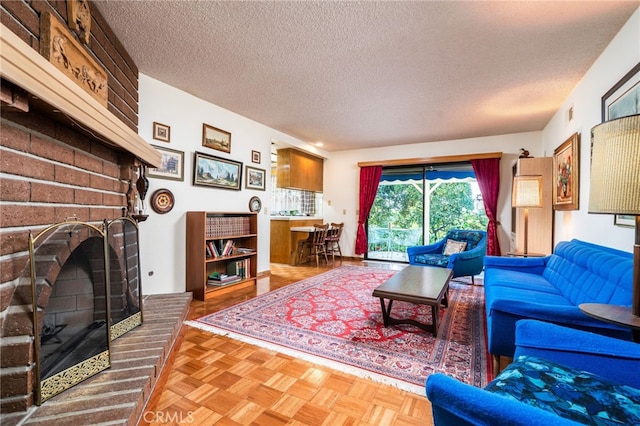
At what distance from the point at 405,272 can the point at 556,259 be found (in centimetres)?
139

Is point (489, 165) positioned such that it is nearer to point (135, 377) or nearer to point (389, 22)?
point (389, 22)

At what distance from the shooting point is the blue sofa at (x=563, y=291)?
150 cm

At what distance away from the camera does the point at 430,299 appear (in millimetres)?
2238

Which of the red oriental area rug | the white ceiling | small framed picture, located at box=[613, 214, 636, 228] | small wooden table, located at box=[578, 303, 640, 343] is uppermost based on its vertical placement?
the white ceiling

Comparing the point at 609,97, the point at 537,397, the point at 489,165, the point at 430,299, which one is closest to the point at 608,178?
the point at 537,397

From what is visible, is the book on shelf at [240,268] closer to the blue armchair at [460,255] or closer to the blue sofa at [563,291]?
the blue armchair at [460,255]

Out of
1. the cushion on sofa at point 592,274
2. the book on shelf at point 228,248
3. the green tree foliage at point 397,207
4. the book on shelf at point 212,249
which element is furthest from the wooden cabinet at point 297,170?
the cushion on sofa at point 592,274

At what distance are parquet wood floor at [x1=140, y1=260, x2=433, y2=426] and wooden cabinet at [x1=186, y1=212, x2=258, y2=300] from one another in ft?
4.47

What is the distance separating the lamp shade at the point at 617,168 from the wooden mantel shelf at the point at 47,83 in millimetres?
2075

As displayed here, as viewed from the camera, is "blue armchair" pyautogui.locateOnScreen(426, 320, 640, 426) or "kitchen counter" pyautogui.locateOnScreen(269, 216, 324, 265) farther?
"kitchen counter" pyautogui.locateOnScreen(269, 216, 324, 265)

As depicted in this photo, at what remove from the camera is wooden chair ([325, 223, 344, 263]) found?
19.6 feet

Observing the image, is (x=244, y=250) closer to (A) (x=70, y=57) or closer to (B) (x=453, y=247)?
(A) (x=70, y=57)

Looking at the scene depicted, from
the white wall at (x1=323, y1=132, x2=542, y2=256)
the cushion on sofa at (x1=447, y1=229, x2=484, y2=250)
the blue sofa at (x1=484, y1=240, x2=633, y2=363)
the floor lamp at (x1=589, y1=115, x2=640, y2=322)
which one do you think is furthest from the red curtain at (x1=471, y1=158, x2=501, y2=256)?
the floor lamp at (x1=589, y1=115, x2=640, y2=322)

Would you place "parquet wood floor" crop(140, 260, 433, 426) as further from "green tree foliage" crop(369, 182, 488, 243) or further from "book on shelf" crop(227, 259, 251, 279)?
"green tree foliage" crop(369, 182, 488, 243)
